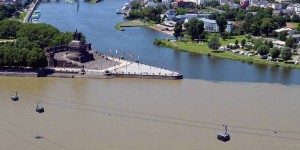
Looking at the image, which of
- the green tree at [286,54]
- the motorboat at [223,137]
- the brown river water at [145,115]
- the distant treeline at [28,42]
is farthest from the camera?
the green tree at [286,54]

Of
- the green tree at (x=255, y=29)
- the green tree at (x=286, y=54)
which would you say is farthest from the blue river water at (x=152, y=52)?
the green tree at (x=255, y=29)

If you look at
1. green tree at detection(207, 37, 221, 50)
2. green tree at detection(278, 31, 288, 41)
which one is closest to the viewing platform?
green tree at detection(207, 37, 221, 50)

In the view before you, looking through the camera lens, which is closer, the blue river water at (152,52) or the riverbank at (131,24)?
the blue river water at (152,52)

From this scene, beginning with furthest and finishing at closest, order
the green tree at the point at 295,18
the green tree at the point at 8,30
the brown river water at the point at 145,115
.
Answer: the green tree at the point at 295,18 → the green tree at the point at 8,30 → the brown river water at the point at 145,115

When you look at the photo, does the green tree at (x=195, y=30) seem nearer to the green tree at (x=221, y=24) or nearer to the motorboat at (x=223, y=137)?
the green tree at (x=221, y=24)

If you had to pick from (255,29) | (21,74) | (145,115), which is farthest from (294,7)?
(145,115)

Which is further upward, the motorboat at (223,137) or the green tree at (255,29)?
the green tree at (255,29)

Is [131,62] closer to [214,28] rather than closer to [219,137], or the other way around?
[219,137]
